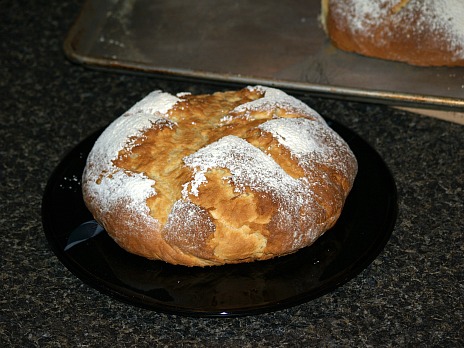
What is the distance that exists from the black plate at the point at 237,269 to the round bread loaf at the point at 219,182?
23 mm

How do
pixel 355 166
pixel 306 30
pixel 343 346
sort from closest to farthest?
1. pixel 343 346
2. pixel 355 166
3. pixel 306 30

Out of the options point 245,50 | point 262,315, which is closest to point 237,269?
point 262,315

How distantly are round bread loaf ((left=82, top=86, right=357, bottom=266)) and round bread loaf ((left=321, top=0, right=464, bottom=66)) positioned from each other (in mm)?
471

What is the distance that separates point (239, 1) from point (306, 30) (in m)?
0.21

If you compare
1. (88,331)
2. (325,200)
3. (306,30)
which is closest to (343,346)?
(325,200)

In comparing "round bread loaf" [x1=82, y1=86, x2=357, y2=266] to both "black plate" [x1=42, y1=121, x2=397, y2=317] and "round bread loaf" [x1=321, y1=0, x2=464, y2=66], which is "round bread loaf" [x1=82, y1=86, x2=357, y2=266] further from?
"round bread loaf" [x1=321, y1=0, x2=464, y2=66]

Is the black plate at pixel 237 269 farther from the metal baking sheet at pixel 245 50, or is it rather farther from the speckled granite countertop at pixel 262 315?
the metal baking sheet at pixel 245 50

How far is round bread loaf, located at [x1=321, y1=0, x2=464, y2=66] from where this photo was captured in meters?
1.56

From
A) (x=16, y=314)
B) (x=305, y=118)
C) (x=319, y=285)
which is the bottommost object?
(x=16, y=314)

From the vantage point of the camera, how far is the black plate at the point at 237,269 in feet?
3.34

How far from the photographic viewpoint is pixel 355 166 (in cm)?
119

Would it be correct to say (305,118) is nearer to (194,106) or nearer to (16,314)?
(194,106)

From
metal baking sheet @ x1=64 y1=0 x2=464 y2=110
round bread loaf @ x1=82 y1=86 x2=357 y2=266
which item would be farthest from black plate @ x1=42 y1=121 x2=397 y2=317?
metal baking sheet @ x1=64 y1=0 x2=464 y2=110

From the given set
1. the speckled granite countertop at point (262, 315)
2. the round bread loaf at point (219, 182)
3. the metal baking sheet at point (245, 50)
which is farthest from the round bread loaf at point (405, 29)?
the round bread loaf at point (219, 182)
